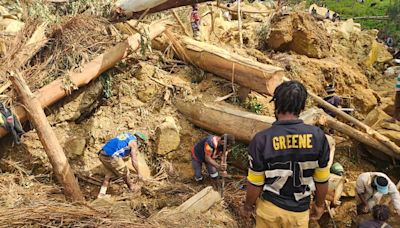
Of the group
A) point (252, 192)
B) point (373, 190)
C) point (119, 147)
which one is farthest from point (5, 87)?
point (373, 190)

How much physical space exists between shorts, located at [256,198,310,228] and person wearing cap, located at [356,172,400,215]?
262 cm

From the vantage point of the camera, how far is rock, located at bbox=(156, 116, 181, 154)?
5.82 m

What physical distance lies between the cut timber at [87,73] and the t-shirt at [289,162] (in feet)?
12.5

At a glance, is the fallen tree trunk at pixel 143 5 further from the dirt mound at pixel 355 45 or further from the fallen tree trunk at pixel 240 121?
the dirt mound at pixel 355 45

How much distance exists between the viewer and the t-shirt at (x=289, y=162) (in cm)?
262

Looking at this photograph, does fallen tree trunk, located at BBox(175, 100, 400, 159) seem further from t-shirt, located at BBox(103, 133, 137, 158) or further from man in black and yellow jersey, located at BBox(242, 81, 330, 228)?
man in black and yellow jersey, located at BBox(242, 81, 330, 228)

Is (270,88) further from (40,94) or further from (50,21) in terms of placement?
(50,21)

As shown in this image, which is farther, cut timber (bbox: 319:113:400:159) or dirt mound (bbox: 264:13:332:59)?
dirt mound (bbox: 264:13:332:59)

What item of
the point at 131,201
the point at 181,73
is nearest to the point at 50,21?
the point at 181,73

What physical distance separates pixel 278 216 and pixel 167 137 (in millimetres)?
3155

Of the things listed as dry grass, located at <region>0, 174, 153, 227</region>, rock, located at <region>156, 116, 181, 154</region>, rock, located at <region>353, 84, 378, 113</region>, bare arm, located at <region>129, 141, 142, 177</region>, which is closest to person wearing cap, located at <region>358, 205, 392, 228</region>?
dry grass, located at <region>0, 174, 153, 227</region>

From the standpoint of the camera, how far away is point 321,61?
8766mm

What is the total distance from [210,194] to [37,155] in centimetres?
264

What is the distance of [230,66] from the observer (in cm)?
614
